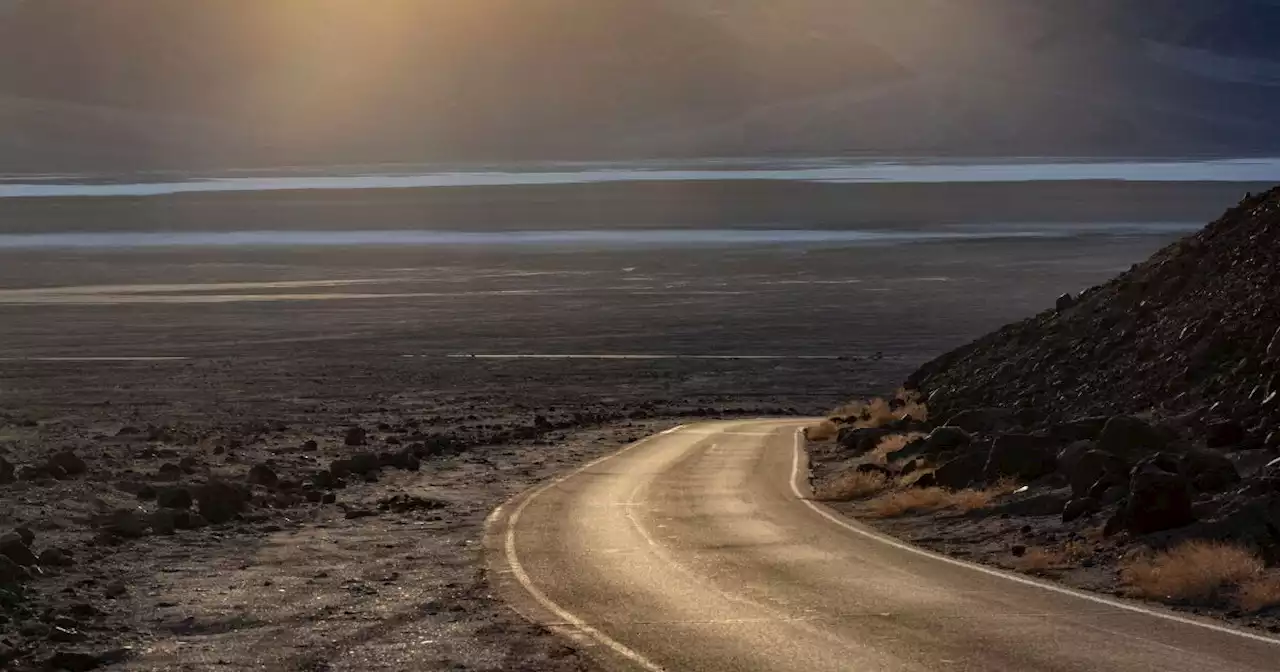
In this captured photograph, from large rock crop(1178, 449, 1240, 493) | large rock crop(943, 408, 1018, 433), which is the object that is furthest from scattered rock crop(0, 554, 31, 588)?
large rock crop(943, 408, 1018, 433)

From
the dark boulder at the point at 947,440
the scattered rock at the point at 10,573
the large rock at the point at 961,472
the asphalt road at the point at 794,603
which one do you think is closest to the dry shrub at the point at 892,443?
the dark boulder at the point at 947,440

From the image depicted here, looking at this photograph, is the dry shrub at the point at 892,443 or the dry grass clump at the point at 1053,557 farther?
the dry shrub at the point at 892,443

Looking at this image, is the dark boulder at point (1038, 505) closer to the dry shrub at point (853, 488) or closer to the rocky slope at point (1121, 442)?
the rocky slope at point (1121, 442)

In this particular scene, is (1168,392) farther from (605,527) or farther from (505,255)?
(505,255)

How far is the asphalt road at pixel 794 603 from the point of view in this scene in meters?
12.9

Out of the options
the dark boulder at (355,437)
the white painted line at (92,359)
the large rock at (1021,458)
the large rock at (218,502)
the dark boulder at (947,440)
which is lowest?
the white painted line at (92,359)

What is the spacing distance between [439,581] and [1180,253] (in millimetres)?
19526

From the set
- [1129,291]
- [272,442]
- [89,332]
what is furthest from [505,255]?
[1129,291]

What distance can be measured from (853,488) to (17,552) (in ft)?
45.3

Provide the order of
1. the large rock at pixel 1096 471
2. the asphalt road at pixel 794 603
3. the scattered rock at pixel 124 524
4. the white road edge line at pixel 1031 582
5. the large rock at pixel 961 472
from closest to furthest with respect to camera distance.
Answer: the asphalt road at pixel 794 603, the white road edge line at pixel 1031 582, the large rock at pixel 1096 471, the scattered rock at pixel 124 524, the large rock at pixel 961 472

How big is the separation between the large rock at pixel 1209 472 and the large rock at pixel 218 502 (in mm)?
12879

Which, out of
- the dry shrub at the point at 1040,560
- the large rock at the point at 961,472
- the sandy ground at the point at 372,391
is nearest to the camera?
the sandy ground at the point at 372,391

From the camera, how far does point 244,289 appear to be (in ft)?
335

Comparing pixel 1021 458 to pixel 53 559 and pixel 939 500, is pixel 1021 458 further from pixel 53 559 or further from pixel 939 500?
pixel 53 559
